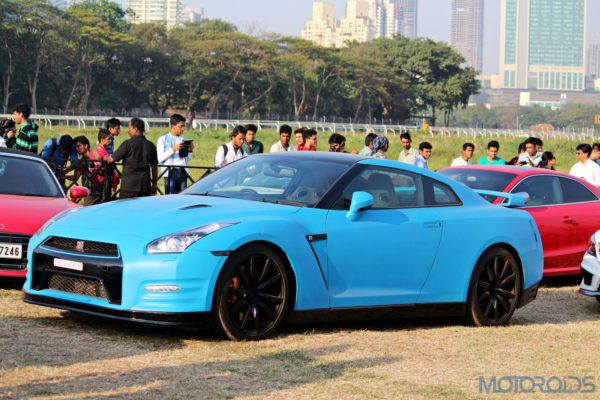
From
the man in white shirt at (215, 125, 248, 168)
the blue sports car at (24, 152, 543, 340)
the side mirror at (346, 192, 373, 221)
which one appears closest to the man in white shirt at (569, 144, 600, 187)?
the man in white shirt at (215, 125, 248, 168)

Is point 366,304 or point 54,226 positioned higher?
point 54,226

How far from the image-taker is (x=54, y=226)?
29.1 ft

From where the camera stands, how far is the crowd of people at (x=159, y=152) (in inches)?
581

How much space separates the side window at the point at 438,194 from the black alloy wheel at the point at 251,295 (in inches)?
70.3

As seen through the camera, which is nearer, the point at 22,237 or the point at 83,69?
the point at 22,237

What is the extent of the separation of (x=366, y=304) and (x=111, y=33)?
89.1m

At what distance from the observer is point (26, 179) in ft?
39.4

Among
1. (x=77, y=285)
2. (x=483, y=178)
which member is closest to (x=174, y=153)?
(x=483, y=178)

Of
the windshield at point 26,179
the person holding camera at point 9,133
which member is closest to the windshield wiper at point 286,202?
the windshield at point 26,179

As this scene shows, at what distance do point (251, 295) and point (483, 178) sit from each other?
5.94m

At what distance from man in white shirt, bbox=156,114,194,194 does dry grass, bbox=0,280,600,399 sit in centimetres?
628

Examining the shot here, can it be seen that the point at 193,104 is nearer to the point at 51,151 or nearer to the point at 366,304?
the point at 51,151

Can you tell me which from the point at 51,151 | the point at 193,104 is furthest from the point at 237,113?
the point at 51,151

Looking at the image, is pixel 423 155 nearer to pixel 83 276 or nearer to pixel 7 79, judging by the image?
pixel 83 276
